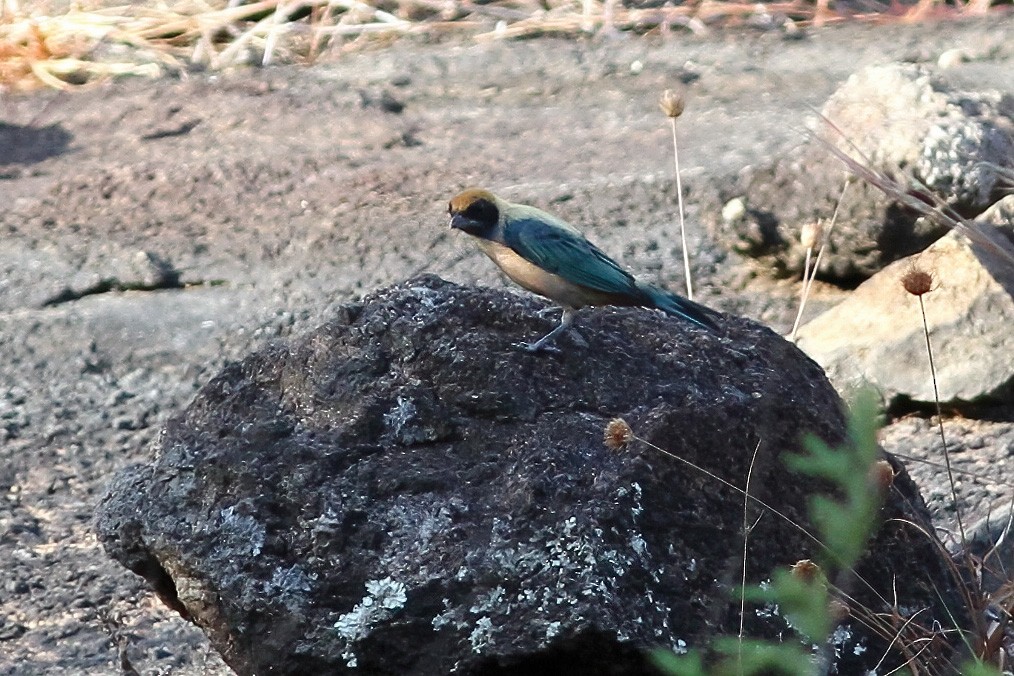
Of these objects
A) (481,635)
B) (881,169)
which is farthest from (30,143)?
(481,635)

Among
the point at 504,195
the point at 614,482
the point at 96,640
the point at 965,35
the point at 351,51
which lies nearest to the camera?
the point at 614,482

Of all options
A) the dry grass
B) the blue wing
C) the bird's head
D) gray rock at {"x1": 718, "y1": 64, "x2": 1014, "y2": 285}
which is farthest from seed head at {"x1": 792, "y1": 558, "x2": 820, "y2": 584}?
the dry grass

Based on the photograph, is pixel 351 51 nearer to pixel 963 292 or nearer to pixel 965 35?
pixel 965 35

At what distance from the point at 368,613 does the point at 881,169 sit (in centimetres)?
281

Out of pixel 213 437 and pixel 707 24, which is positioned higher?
pixel 213 437

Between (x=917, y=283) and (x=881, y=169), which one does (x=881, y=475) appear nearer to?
(x=917, y=283)

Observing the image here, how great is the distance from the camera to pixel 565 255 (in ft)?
10.3

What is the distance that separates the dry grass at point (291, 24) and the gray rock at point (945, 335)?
5.29m

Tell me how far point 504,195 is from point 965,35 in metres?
3.62

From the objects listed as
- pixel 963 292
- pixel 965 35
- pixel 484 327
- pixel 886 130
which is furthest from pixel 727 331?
pixel 965 35

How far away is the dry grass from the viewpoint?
31.0ft

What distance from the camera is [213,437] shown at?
9.30ft

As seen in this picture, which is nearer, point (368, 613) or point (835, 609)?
point (835, 609)

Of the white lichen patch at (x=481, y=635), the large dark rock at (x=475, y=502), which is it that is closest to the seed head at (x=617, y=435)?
the large dark rock at (x=475, y=502)
